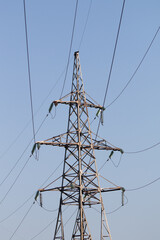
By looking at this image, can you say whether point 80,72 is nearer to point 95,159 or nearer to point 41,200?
point 95,159

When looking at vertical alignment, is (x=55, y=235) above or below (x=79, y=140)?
below

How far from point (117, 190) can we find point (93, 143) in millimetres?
3975

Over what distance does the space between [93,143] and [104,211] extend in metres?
5.34

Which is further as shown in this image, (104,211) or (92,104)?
(92,104)

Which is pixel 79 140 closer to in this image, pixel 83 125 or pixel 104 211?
pixel 83 125

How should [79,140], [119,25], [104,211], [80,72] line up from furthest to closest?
1. [80,72]
2. [79,140]
3. [104,211]
4. [119,25]

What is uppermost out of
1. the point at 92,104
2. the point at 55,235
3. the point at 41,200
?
the point at 92,104

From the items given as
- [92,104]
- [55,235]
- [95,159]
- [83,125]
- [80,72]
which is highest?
[80,72]

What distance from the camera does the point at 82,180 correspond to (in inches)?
1261

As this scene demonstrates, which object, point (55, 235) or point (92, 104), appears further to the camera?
point (92, 104)

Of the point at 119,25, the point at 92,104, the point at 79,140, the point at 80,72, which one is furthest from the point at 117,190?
the point at 119,25

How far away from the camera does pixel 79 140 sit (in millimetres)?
33312

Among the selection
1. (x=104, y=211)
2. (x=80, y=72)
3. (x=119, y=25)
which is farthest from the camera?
(x=80, y=72)

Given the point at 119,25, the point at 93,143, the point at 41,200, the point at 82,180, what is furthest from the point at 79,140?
the point at 119,25
